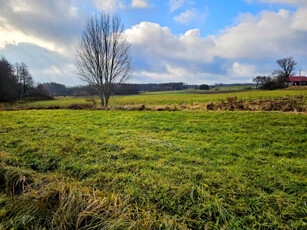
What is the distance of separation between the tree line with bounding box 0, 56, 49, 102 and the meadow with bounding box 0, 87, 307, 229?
58155 millimetres

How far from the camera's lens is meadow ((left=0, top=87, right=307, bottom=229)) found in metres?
1.81

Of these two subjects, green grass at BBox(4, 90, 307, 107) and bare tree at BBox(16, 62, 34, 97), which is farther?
bare tree at BBox(16, 62, 34, 97)

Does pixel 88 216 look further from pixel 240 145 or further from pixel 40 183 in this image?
pixel 240 145

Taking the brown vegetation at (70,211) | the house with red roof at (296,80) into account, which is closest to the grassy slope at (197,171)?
the brown vegetation at (70,211)

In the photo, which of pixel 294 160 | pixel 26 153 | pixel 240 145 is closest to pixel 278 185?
pixel 294 160

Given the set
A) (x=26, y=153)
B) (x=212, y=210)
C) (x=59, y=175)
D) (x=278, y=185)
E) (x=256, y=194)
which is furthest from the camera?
(x=26, y=153)

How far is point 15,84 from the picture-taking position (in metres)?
54.5

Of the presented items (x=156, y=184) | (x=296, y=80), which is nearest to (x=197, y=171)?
(x=156, y=184)

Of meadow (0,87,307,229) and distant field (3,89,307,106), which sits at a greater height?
distant field (3,89,307,106)

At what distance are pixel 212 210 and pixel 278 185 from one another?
4.47ft

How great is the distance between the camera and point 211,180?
8.54 ft

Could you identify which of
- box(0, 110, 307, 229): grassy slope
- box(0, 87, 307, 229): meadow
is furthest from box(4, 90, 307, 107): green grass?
box(0, 87, 307, 229): meadow

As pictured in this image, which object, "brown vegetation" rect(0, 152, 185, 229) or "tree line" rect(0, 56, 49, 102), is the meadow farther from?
"tree line" rect(0, 56, 49, 102)

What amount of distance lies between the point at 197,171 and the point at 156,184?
2.90 feet
